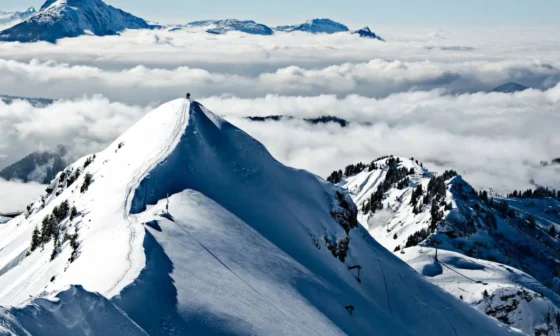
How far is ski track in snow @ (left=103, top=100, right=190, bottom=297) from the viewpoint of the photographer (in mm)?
50025

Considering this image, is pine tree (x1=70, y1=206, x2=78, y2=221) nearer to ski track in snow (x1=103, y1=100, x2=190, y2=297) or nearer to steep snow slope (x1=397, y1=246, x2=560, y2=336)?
ski track in snow (x1=103, y1=100, x2=190, y2=297)

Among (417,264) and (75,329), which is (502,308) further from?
(75,329)

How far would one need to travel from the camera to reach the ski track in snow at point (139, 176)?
50.0 m

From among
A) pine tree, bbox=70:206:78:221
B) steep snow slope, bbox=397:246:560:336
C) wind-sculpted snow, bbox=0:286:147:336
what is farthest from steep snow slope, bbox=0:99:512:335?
→ steep snow slope, bbox=397:246:560:336

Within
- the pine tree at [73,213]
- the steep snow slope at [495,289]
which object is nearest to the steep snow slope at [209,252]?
the pine tree at [73,213]

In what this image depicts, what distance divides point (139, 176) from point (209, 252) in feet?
83.4

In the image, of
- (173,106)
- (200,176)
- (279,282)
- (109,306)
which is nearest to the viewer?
(109,306)

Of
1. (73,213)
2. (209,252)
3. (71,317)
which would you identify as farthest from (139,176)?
(71,317)

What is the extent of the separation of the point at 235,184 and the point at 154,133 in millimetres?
20918

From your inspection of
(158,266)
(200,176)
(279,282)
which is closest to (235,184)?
(200,176)

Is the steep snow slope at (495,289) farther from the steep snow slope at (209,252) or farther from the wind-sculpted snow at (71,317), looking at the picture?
the wind-sculpted snow at (71,317)

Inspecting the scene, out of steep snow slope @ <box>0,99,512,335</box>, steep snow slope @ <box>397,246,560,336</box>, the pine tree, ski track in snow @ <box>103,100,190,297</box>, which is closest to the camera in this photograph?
steep snow slope @ <box>0,99,512,335</box>

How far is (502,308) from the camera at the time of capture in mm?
157500

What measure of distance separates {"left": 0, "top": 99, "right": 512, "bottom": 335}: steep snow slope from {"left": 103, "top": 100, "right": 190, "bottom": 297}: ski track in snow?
246 millimetres
